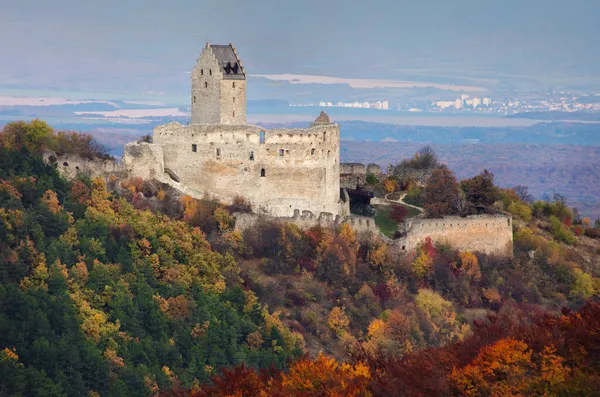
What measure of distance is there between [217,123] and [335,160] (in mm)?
5081

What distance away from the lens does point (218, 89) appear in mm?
52531

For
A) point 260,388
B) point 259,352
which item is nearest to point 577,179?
point 259,352

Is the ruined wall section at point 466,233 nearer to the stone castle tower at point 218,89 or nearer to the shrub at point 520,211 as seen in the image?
the shrub at point 520,211

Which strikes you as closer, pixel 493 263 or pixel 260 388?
pixel 260 388

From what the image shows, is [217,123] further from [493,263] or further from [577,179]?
[577,179]

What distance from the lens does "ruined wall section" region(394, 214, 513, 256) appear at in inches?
2020

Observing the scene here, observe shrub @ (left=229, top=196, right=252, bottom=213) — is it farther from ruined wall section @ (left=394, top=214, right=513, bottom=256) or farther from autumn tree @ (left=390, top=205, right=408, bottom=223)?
autumn tree @ (left=390, top=205, right=408, bottom=223)

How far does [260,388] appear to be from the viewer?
3247 cm

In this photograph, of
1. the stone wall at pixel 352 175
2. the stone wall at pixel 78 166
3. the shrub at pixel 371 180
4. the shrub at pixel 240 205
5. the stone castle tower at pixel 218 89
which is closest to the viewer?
the stone wall at pixel 78 166

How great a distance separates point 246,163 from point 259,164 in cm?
53

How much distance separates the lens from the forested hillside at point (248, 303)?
32812 millimetres

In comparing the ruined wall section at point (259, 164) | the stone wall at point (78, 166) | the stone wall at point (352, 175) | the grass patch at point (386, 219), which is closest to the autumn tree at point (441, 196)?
the grass patch at point (386, 219)

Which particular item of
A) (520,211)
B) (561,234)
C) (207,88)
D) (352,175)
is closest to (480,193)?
(520,211)

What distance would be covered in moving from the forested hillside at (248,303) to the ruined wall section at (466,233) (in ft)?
1.47
